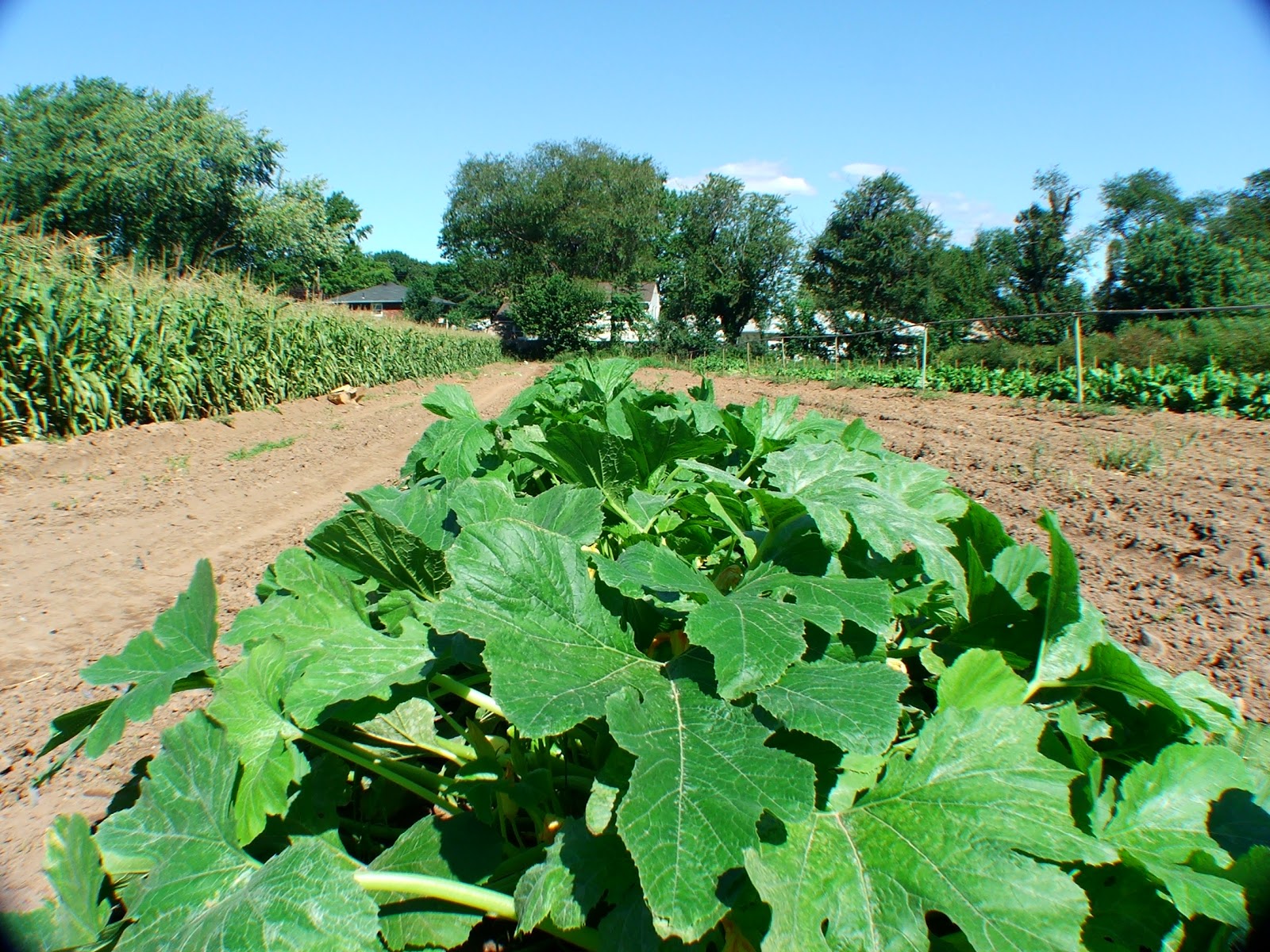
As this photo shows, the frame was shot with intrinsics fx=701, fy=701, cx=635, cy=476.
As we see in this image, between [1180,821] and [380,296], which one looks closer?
[1180,821]

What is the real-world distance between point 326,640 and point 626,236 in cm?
5015

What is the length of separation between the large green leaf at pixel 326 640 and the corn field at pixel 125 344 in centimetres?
1001

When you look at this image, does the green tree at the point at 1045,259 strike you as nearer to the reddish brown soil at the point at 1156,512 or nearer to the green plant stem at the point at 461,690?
the reddish brown soil at the point at 1156,512

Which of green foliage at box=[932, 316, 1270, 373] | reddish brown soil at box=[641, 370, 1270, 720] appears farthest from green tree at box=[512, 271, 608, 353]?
reddish brown soil at box=[641, 370, 1270, 720]

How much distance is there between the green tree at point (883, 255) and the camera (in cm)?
3547

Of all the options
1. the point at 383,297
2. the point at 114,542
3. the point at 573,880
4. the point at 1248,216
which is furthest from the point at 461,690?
the point at 383,297

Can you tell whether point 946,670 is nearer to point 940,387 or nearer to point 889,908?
point 889,908

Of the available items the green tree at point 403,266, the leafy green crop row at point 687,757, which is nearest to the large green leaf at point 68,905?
the leafy green crop row at point 687,757

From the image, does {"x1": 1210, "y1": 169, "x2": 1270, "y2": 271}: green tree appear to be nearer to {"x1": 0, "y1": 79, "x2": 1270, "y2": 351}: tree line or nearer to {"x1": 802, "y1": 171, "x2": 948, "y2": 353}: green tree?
{"x1": 0, "y1": 79, "x2": 1270, "y2": 351}: tree line

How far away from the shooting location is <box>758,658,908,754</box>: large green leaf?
68 centimetres

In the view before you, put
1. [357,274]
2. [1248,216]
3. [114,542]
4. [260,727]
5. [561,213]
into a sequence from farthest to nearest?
[357,274]
[561,213]
[1248,216]
[114,542]
[260,727]

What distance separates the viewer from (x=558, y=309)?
44438 millimetres

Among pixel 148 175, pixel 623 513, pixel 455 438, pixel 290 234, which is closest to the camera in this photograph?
pixel 623 513

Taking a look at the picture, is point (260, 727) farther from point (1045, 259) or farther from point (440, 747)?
point (1045, 259)
